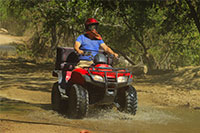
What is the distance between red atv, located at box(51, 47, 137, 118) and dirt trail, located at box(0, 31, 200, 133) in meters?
0.25

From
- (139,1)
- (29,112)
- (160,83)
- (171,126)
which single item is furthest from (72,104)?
(160,83)

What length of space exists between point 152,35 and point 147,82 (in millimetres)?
7465

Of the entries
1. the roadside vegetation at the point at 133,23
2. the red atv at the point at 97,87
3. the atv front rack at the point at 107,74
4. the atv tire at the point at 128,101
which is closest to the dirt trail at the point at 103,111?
the atv tire at the point at 128,101

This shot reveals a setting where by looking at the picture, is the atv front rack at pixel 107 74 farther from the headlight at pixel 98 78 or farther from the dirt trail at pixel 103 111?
the dirt trail at pixel 103 111

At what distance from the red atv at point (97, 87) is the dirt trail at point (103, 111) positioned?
0.25m

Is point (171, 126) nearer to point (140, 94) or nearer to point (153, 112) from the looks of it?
point (153, 112)

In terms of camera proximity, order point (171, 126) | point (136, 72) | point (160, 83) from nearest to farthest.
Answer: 1. point (171, 126)
2. point (160, 83)
3. point (136, 72)

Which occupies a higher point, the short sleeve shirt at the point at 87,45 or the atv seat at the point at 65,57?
the short sleeve shirt at the point at 87,45

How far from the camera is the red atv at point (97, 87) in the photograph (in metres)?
6.85

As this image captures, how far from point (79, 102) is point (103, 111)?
117 centimetres

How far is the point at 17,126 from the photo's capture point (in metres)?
5.94

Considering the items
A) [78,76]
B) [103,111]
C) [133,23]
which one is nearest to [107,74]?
[78,76]

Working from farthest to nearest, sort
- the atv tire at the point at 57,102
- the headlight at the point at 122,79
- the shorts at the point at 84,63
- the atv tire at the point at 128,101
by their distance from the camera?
the atv tire at the point at 57,102 → the shorts at the point at 84,63 → the atv tire at the point at 128,101 → the headlight at the point at 122,79

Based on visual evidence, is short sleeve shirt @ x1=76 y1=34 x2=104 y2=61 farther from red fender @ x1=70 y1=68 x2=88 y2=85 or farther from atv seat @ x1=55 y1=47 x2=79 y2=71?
atv seat @ x1=55 y1=47 x2=79 y2=71
